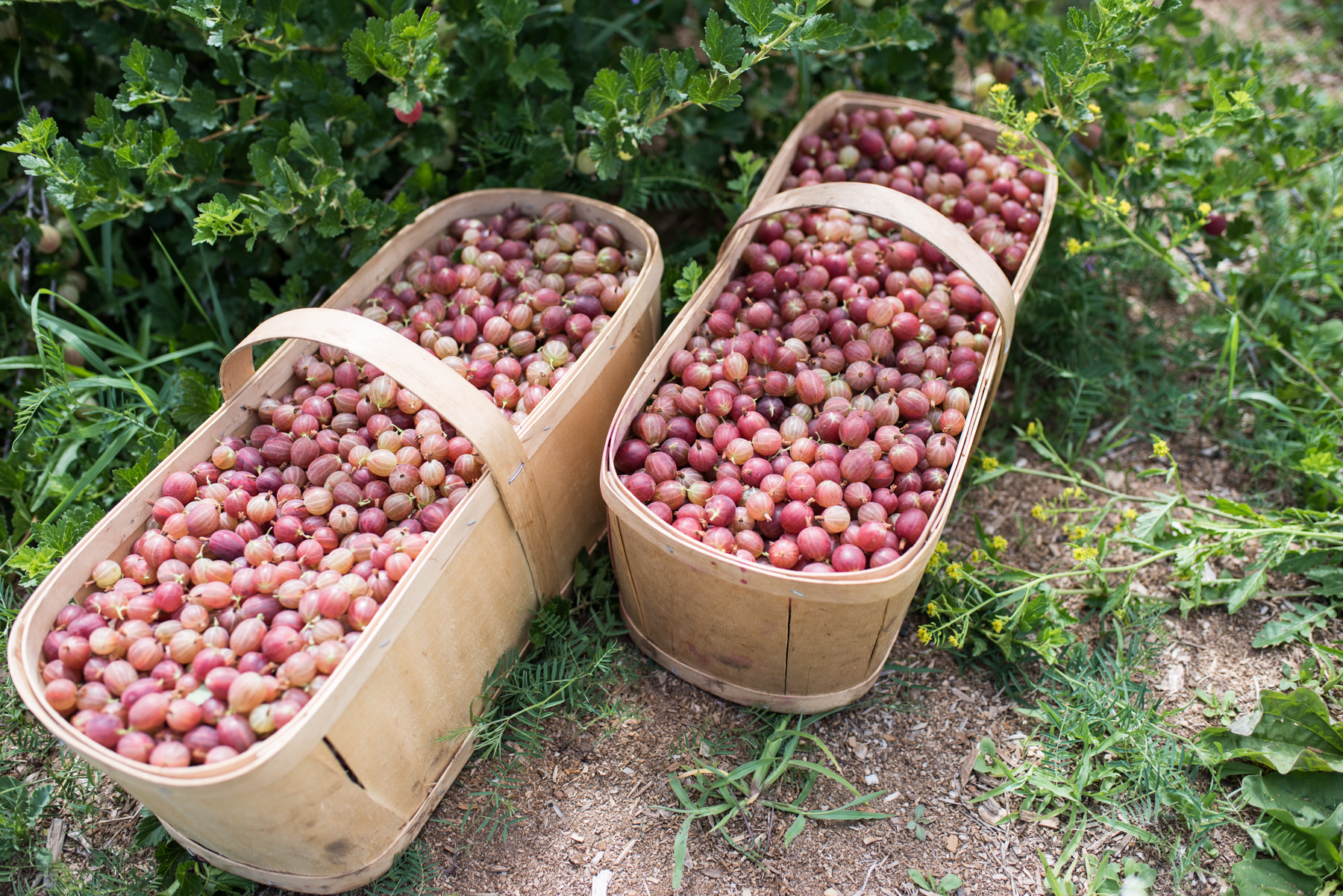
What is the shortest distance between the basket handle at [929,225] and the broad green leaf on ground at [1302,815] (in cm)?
→ 114

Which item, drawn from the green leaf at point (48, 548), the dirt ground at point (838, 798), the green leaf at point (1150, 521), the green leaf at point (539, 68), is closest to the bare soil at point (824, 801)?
the dirt ground at point (838, 798)

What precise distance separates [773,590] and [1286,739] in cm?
122

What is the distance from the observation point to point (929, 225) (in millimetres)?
2006

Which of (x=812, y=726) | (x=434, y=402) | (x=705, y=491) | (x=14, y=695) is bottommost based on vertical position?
(x=812, y=726)

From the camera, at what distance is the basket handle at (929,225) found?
6.56ft

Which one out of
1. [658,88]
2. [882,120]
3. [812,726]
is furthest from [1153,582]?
[658,88]

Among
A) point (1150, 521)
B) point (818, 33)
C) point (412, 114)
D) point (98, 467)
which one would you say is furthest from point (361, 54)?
point (1150, 521)

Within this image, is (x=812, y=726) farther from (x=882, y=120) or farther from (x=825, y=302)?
(x=882, y=120)

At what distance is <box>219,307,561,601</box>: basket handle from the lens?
1721mm

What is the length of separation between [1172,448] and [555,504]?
192cm

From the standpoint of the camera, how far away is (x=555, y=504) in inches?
82.8

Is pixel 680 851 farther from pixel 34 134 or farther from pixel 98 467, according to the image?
pixel 34 134

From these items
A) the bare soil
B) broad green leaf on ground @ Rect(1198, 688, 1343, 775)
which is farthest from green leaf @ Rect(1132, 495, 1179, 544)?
broad green leaf on ground @ Rect(1198, 688, 1343, 775)

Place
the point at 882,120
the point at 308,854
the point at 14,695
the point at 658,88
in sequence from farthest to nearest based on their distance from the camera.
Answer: the point at 882,120, the point at 658,88, the point at 14,695, the point at 308,854
